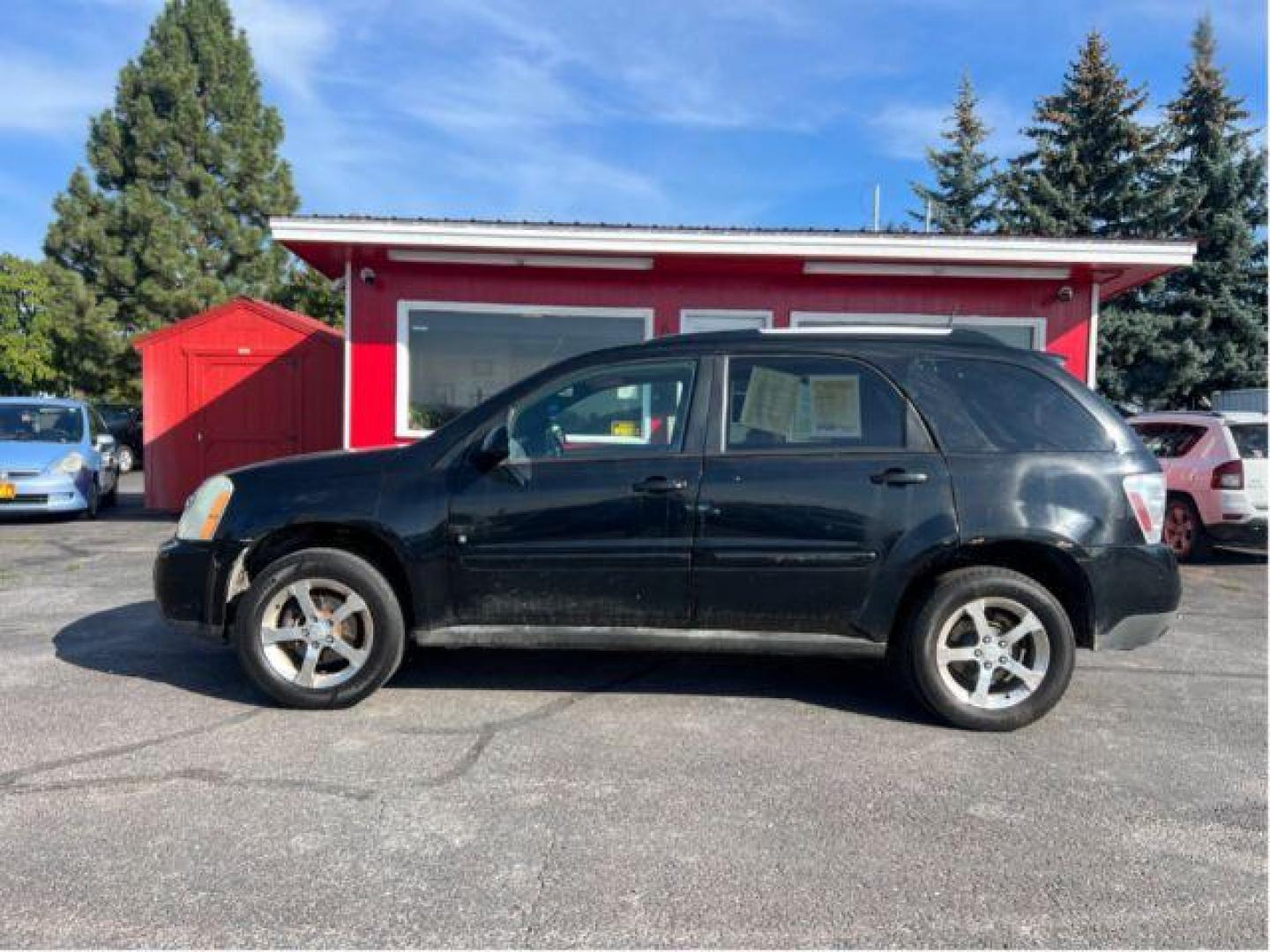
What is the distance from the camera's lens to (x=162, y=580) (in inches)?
174

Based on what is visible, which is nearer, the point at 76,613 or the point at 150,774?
the point at 150,774

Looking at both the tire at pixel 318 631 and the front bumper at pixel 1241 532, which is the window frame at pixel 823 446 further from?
the front bumper at pixel 1241 532

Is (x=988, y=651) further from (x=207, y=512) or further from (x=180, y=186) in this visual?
(x=180, y=186)

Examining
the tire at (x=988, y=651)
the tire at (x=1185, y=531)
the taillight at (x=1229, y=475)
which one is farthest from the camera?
the tire at (x=1185, y=531)

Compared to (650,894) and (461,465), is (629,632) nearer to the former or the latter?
(461,465)

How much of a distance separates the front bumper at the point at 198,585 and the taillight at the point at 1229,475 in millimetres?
8748

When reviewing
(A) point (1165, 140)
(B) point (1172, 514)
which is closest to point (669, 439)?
(B) point (1172, 514)

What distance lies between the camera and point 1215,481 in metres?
8.89

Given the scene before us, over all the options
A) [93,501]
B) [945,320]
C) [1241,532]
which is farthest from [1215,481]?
[93,501]

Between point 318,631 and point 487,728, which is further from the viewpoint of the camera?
point 318,631

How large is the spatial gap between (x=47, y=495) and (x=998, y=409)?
34.8ft

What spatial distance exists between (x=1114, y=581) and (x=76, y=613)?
6.29 meters

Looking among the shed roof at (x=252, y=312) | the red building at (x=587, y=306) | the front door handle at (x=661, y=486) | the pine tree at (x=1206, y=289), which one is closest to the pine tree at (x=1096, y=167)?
the pine tree at (x=1206, y=289)

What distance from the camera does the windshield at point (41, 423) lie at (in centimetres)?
1142
